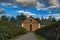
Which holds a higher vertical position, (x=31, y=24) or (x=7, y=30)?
(x=7, y=30)

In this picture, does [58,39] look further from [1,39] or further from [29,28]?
[29,28]

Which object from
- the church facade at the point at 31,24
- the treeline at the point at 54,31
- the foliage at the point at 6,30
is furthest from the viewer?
the church facade at the point at 31,24

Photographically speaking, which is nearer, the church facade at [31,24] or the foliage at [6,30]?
the foliage at [6,30]

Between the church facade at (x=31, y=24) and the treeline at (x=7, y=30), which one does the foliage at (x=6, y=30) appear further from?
the church facade at (x=31, y=24)

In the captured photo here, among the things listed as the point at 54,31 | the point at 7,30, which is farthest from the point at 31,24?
the point at 54,31

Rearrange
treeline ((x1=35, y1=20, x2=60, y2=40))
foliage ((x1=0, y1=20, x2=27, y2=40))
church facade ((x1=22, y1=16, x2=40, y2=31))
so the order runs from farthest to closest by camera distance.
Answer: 1. church facade ((x1=22, y1=16, x2=40, y2=31))
2. foliage ((x1=0, y1=20, x2=27, y2=40))
3. treeline ((x1=35, y1=20, x2=60, y2=40))

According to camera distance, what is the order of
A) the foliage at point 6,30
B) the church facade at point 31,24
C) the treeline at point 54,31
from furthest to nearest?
the church facade at point 31,24, the foliage at point 6,30, the treeline at point 54,31

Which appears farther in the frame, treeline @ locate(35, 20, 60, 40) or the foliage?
the foliage

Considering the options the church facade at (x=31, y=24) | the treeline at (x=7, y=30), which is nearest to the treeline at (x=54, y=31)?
the treeline at (x=7, y=30)

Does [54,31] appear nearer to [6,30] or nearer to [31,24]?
[6,30]

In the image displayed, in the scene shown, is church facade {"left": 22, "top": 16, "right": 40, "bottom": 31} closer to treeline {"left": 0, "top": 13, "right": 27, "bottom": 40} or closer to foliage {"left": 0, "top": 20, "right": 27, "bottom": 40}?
treeline {"left": 0, "top": 13, "right": 27, "bottom": 40}

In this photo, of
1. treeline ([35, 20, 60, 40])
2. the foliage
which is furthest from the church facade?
treeline ([35, 20, 60, 40])

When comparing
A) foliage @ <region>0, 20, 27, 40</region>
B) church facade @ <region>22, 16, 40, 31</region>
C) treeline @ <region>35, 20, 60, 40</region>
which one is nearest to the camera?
treeline @ <region>35, 20, 60, 40</region>

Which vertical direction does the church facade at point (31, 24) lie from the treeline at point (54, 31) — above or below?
below
